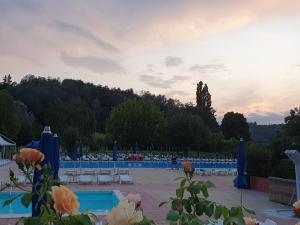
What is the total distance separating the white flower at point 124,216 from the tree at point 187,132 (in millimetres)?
43530

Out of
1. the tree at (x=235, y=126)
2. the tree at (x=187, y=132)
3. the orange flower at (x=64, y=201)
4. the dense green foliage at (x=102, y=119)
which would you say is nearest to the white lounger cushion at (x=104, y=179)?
the orange flower at (x=64, y=201)

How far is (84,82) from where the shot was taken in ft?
249

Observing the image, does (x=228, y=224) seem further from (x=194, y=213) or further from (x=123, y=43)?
(x=123, y=43)

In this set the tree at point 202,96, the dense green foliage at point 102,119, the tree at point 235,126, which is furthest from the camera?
the tree at point 202,96

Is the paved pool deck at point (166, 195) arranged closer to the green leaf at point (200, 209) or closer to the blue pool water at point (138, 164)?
the green leaf at point (200, 209)

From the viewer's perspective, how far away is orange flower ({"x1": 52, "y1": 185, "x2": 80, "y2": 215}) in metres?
→ 1.41

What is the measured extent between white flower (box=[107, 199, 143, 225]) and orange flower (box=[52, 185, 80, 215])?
0.39 ft

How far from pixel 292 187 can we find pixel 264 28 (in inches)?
234

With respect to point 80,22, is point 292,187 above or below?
below

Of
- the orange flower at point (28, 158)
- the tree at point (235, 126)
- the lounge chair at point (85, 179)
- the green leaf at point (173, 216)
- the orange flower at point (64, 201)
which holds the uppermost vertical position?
the tree at point (235, 126)

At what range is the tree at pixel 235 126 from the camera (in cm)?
6406

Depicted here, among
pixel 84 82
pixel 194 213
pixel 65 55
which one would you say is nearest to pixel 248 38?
pixel 65 55

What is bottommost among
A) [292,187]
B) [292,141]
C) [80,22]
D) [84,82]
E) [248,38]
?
[292,187]

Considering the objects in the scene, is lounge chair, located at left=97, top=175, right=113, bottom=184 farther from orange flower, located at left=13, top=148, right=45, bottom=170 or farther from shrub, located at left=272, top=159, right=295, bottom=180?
orange flower, located at left=13, top=148, right=45, bottom=170
